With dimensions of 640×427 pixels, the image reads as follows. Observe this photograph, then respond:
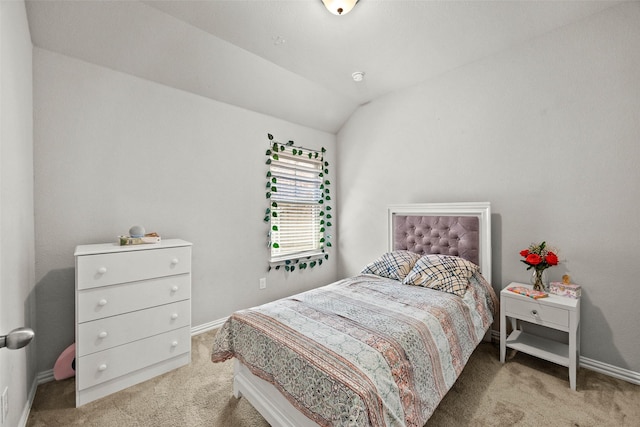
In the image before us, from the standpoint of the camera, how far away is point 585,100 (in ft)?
7.04

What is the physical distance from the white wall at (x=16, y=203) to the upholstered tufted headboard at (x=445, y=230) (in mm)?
2952

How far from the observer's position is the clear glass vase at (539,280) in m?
2.19

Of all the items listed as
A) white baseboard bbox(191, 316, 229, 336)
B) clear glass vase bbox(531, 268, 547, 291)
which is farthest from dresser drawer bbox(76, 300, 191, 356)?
clear glass vase bbox(531, 268, 547, 291)


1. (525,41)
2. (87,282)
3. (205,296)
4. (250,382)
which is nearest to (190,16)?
(87,282)

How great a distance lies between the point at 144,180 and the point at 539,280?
3355 mm

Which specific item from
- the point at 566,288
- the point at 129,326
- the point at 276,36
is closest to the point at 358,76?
the point at 276,36

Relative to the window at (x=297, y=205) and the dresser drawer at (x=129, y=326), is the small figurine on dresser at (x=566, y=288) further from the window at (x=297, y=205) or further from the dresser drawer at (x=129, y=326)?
the dresser drawer at (x=129, y=326)

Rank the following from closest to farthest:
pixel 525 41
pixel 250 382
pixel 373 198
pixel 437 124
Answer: pixel 250 382 < pixel 525 41 < pixel 437 124 < pixel 373 198

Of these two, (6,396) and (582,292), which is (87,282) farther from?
(582,292)

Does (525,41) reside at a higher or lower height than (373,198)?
higher

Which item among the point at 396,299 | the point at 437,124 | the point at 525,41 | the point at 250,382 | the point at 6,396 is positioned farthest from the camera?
the point at 437,124

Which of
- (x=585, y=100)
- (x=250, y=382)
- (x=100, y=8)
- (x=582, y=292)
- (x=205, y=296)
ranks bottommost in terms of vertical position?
(x=250, y=382)

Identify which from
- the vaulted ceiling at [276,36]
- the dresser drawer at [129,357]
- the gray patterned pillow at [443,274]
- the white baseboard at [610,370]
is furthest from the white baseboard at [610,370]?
the dresser drawer at [129,357]

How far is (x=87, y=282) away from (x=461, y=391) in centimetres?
256
